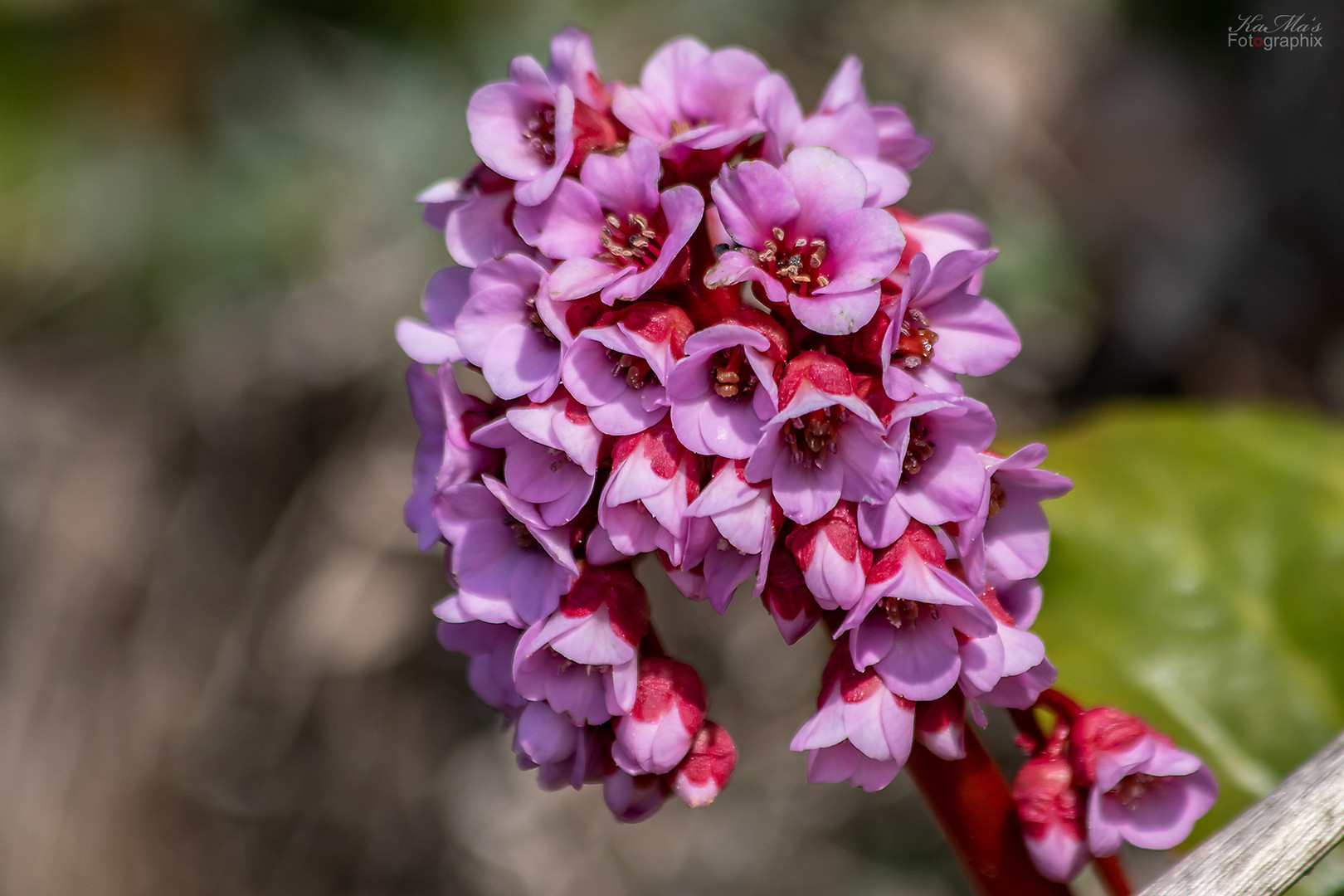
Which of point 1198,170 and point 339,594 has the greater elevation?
point 1198,170

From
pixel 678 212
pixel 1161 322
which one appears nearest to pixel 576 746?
pixel 678 212

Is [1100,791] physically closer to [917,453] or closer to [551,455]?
[917,453]

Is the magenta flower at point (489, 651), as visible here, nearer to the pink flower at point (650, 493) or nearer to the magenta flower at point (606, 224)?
the pink flower at point (650, 493)

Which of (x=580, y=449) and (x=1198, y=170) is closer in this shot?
(x=580, y=449)

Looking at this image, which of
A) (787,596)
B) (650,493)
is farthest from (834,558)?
(650,493)

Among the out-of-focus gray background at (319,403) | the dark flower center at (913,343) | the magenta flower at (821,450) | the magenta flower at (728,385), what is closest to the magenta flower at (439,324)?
the magenta flower at (728,385)

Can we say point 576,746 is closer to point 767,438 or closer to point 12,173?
point 767,438
